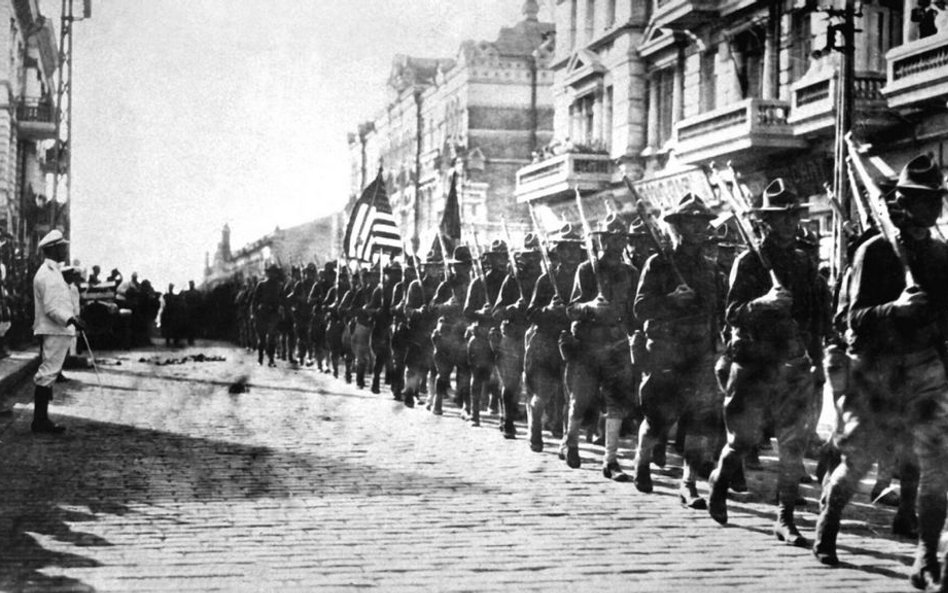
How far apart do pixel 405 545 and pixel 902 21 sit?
56.4ft

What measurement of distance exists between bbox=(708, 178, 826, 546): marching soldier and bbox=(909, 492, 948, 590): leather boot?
1282 millimetres

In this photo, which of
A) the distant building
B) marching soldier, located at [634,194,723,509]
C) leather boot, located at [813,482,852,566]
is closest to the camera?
leather boot, located at [813,482,852,566]

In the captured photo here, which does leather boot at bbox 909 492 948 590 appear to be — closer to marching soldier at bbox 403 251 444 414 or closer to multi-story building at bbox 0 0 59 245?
marching soldier at bbox 403 251 444 414

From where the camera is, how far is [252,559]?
6.38m

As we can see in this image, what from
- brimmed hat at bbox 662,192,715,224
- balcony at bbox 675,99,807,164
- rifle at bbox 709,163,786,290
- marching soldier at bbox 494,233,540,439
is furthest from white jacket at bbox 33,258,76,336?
balcony at bbox 675,99,807,164

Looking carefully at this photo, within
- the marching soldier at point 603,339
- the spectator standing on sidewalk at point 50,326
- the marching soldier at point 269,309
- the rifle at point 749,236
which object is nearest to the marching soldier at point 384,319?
the spectator standing on sidewalk at point 50,326

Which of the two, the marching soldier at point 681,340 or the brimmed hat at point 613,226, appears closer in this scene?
the marching soldier at point 681,340

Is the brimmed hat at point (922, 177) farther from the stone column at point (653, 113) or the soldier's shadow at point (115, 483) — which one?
the stone column at point (653, 113)

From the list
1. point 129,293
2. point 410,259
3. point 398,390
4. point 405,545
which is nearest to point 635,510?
point 405,545

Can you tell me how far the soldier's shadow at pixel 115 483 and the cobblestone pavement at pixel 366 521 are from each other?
0.02 metres

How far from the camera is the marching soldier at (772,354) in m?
7.29

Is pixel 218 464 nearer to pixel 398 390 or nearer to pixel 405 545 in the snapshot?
pixel 405 545

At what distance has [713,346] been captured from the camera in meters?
8.83

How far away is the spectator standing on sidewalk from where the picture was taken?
1194 cm
